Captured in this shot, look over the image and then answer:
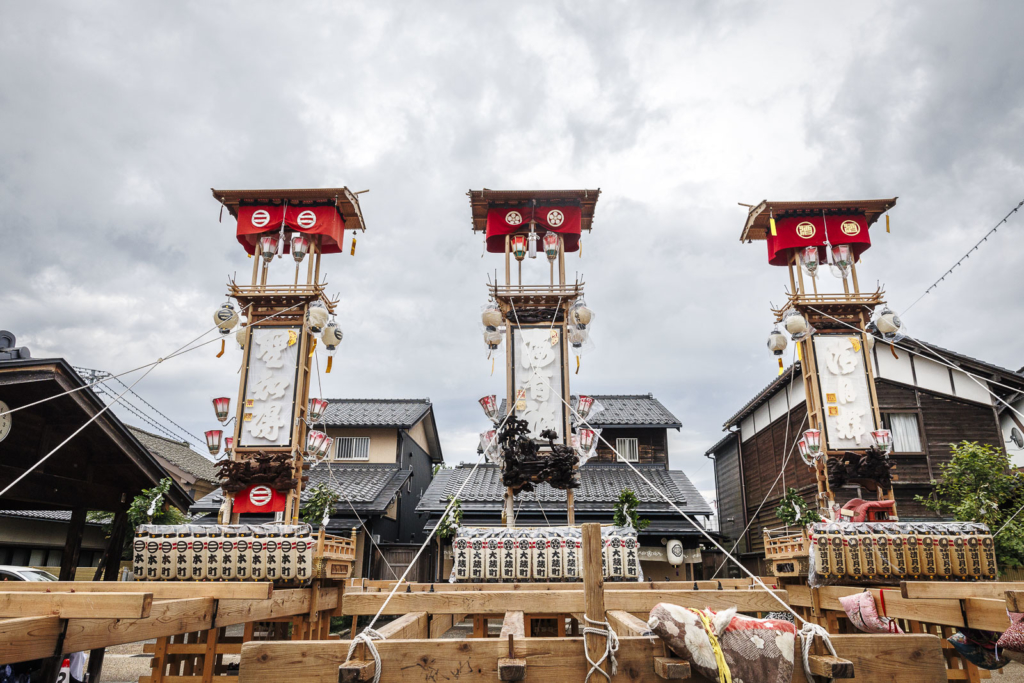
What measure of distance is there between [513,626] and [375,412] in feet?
77.6

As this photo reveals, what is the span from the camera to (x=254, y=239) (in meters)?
15.4

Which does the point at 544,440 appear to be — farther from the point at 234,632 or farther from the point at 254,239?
the point at 234,632

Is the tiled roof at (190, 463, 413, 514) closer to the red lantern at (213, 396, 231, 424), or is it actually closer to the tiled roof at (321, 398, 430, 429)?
the tiled roof at (321, 398, 430, 429)

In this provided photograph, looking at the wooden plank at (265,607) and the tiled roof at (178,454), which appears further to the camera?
the tiled roof at (178,454)

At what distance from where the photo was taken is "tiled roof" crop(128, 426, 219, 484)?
96.5ft

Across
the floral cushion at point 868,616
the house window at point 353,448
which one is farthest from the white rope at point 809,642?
the house window at point 353,448

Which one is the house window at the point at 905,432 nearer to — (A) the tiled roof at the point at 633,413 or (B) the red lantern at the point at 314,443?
(A) the tiled roof at the point at 633,413

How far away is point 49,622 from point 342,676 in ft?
7.28

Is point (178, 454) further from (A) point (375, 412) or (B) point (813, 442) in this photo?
(B) point (813, 442)

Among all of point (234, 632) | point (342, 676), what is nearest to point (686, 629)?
point (342, 676)

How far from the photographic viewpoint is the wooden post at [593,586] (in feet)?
12.1

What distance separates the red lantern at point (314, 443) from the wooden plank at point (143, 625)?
7988 mm

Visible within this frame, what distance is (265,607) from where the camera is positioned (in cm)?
723

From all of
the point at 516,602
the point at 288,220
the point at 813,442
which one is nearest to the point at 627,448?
the point at 813,442
